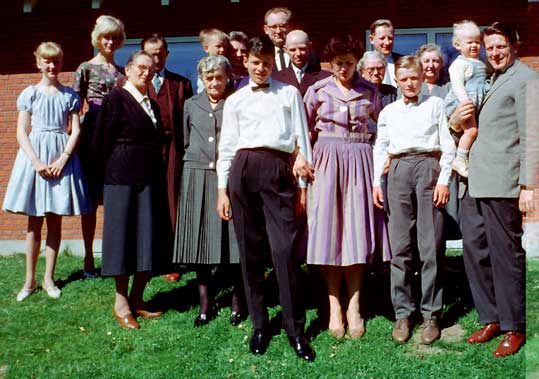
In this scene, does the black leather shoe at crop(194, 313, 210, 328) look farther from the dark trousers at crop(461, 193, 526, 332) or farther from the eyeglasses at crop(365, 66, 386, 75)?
the eyeglasses at crop(365, 66, 386, 75)

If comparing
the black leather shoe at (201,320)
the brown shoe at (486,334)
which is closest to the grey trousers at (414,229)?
the brown shoe at (486,334)

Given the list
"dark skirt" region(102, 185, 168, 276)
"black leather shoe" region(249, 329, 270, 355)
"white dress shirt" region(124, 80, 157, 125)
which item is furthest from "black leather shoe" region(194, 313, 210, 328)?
"white dress shirt" region(124, 80, 157, 125)

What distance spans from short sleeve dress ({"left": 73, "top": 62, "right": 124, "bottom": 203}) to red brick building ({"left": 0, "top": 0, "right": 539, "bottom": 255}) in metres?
3.02

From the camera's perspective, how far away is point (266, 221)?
4.60m

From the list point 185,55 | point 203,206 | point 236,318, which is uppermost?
point 185,55

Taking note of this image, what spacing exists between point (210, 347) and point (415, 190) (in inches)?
76.7

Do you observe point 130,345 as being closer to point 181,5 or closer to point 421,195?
point 421,195

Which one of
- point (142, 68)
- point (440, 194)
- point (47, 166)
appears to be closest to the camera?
point (440, 194)

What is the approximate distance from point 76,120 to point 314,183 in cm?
262

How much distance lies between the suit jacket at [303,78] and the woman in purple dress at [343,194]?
57 centimetres

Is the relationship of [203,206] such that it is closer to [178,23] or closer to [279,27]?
[279,27]

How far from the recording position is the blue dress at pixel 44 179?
592cm

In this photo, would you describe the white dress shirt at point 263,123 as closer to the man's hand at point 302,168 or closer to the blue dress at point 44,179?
the man's hand at point 302,168

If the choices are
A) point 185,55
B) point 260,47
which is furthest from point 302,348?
point 185,55
